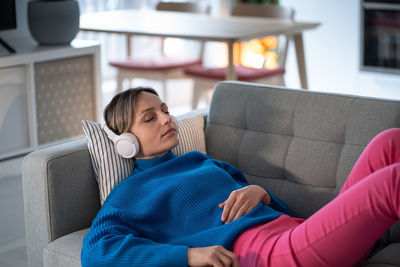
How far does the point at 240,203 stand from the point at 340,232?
0.33 meters

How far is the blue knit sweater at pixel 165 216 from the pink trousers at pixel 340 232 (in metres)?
0.08

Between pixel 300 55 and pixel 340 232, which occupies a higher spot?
pixel 300 55

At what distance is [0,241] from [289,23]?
2.16m

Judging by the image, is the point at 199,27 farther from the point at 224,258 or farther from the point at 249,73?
the point at 224,258

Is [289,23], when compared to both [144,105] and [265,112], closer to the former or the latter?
[265,112]

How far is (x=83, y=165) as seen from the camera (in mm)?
1965

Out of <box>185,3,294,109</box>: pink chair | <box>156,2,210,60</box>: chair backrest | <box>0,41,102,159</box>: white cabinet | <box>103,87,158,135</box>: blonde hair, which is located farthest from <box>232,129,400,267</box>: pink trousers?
<box>156,2,210,60</box>: chair backrest

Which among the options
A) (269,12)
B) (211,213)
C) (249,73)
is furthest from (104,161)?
(269,12)

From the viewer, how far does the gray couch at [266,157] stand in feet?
6.17

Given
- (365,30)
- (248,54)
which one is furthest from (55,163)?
(248,54)

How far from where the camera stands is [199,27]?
3.77 meters

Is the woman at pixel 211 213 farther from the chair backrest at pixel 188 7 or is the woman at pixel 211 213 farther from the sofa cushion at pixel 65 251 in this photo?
the chair backrest at pixel 188 7

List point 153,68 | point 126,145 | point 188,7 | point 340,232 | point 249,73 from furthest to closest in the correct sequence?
1. point 188,7
2. point 153,68
3. point 249,73
4. point 126,145
5. point 340,232

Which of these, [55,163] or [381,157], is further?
[55,163]
